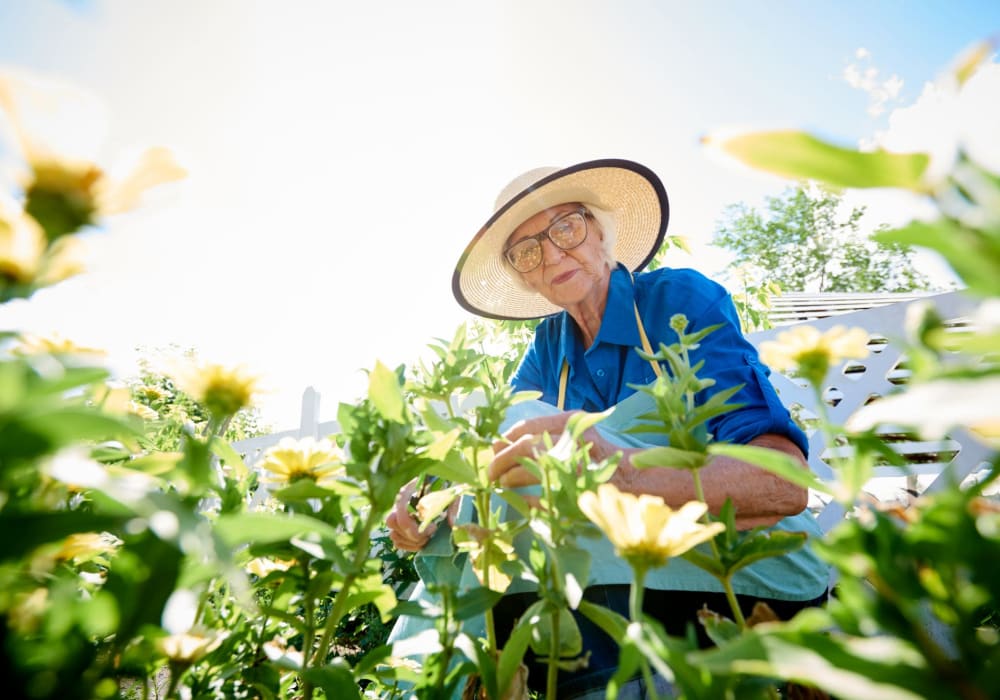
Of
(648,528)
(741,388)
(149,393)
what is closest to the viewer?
(648,528)

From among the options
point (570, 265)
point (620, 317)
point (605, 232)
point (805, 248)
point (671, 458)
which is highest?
point (805, 248)

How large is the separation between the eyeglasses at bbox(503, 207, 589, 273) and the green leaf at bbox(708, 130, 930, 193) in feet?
4.18

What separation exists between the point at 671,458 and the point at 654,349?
0.87m

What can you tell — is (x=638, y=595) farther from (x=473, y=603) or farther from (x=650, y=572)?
(x=650, y=572)

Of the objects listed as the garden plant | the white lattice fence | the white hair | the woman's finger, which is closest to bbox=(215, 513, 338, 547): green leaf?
the garden plant

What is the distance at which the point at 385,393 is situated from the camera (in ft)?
1.25

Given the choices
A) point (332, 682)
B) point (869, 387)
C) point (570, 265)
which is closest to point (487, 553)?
point (332, 682)

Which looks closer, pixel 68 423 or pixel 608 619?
pixel 68 423

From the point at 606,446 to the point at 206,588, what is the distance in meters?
0.45

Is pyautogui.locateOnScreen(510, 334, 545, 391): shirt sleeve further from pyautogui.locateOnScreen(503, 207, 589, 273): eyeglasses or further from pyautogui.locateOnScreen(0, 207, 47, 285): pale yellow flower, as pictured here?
pyautogui.locateOnScreen(0, 207, 47, 285): pale yellow flower

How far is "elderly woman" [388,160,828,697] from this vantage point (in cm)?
74

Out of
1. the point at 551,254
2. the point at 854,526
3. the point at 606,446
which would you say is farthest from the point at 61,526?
the point at 551,254

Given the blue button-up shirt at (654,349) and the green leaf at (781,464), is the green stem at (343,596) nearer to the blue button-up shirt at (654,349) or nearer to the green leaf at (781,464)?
the green leaf at (781,464)

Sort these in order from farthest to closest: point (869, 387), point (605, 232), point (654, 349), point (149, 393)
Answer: point (869, 387) < point (605, 232) < point (654, 349) < point (149, 393)
